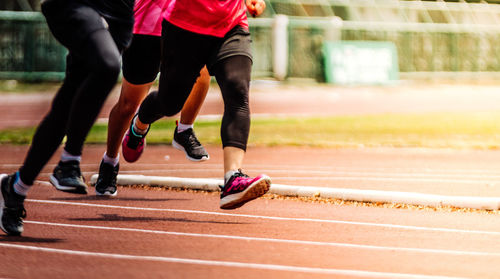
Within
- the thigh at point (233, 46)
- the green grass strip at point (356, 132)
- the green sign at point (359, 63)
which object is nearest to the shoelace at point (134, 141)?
the thigh at point (233, 46)

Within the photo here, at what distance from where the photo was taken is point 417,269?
202 inches

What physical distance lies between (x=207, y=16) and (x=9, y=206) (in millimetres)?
1804

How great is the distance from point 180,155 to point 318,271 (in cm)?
678

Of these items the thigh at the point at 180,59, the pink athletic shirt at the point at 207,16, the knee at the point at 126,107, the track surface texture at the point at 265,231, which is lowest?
the track surface texture at the point at 265,231

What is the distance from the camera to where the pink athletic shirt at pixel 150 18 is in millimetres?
7223

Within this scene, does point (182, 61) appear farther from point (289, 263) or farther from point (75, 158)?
point (289, 263)

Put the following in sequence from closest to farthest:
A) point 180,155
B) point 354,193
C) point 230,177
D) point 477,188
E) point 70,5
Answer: point 70,5
point 230,177
point 354,193
point 477,188
point 180,155

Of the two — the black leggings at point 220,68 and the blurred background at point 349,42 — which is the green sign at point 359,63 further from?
the black leggings at point 220,68

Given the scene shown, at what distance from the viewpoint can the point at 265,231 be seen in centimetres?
634

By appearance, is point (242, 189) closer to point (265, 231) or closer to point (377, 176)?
point (265, 231)

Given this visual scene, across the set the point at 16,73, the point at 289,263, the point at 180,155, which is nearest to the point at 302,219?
the point at 289,263

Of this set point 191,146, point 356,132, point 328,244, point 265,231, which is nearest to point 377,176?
point 191,146

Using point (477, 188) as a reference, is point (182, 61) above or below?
above

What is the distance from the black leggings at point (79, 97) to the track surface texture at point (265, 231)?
21.3 inches
